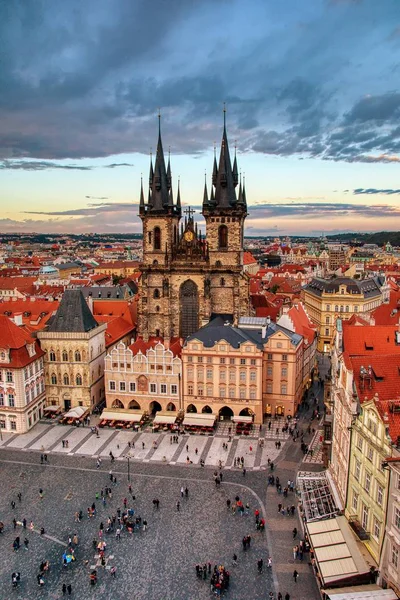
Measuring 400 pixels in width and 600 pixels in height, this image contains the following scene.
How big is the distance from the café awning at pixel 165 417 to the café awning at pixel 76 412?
9882 mm

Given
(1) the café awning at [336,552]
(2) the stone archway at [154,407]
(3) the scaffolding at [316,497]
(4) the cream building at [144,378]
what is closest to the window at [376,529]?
(1) the café awning at [336,552]

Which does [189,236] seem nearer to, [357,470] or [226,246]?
[226,246]

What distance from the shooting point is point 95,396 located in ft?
235

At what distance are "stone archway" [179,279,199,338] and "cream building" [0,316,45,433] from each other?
2685cm

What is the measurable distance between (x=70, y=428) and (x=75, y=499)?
17.8 m

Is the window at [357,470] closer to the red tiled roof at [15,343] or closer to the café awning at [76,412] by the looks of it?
the café awning at [76,412]

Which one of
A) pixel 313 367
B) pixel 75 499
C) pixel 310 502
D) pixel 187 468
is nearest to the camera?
pixel 310 502

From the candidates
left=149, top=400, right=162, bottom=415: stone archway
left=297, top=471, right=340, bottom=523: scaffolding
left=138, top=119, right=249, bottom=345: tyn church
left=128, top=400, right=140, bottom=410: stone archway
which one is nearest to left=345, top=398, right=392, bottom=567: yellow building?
left=297, top=471, right=340, bottom=523: scaffolding

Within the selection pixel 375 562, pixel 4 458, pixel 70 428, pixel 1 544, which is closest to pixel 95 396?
pixel 70 428

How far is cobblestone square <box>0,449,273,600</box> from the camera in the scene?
36156mm

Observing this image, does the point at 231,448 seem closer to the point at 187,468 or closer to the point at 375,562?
the point at 187,468

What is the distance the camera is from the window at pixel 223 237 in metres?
83.3

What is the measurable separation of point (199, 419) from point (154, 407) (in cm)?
844

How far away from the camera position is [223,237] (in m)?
83.5
